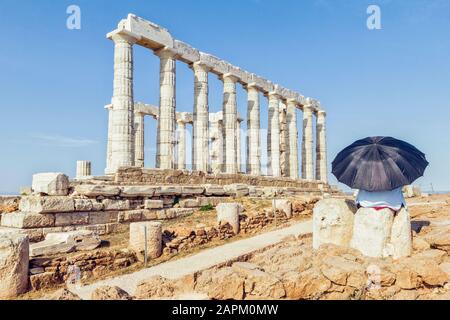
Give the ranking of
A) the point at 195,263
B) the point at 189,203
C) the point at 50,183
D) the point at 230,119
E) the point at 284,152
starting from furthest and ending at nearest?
the point at 284,152, the point at 230,119, the point at 189,203, the point at 50,183, the point at 195,263

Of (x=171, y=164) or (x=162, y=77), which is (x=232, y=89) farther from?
(x=171, y=164)

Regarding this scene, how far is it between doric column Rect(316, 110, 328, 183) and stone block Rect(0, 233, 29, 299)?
33.7m

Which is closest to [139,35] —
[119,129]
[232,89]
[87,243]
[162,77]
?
[162,77]

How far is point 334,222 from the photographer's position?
9.07 m

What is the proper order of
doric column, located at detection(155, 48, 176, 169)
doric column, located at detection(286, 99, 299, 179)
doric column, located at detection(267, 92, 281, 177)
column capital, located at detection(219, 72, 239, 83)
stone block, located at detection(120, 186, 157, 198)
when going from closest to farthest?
1. stone block, located at detection(120, 186, 157, 198)
2. doric column, located at detection(155, 48, 176, 169)
3. column capital, located at detection(219, 72, 239, 83)
4. doric column, located at detection(267, 92, 281, 177)
5. doric column, located at detection(286, 99, 299, 179)

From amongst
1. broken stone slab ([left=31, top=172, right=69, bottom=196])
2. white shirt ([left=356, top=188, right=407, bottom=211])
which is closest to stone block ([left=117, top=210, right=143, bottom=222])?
broken stone slab ([left=31, top=172, right=69, bottom=196])

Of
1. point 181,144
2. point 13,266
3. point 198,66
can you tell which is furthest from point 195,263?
point 181,144

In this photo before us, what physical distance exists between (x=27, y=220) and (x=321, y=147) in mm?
32237

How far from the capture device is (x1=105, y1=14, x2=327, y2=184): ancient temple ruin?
1983cm

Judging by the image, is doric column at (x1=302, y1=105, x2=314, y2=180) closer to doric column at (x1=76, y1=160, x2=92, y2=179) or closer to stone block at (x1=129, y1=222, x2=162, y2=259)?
doric column at (x1=76, y1=160, x2=92, y2=179)

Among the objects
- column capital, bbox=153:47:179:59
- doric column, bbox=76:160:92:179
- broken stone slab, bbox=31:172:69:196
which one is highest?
column capital, bbox=153:47:179:59

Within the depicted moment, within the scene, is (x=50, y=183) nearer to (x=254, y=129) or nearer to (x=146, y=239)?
(x=146, y=239)

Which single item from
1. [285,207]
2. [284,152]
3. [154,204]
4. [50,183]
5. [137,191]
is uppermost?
[284,152]
